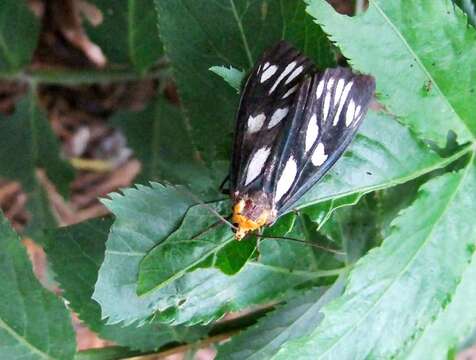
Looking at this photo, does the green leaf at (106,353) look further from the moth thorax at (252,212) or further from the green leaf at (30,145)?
the green leaf at (30,145)

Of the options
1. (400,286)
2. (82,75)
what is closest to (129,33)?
(82,75)

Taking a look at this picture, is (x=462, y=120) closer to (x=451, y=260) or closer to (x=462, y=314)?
(x=451, y=260)

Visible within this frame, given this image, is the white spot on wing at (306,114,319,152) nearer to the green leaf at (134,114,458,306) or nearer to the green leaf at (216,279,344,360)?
the green leaf at (134,114,458,306)

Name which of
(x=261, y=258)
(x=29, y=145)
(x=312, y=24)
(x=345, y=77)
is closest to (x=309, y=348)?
(x=261, y=258)

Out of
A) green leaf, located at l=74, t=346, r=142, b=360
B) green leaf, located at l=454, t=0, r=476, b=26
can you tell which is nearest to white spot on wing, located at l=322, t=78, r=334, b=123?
green leaf, located at l=454, t=0, r=476, b=26

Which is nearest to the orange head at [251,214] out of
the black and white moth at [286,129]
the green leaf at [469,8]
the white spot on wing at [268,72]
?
the black and white moth at [286,129]

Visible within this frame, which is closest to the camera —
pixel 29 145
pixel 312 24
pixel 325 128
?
pixel 325 128
